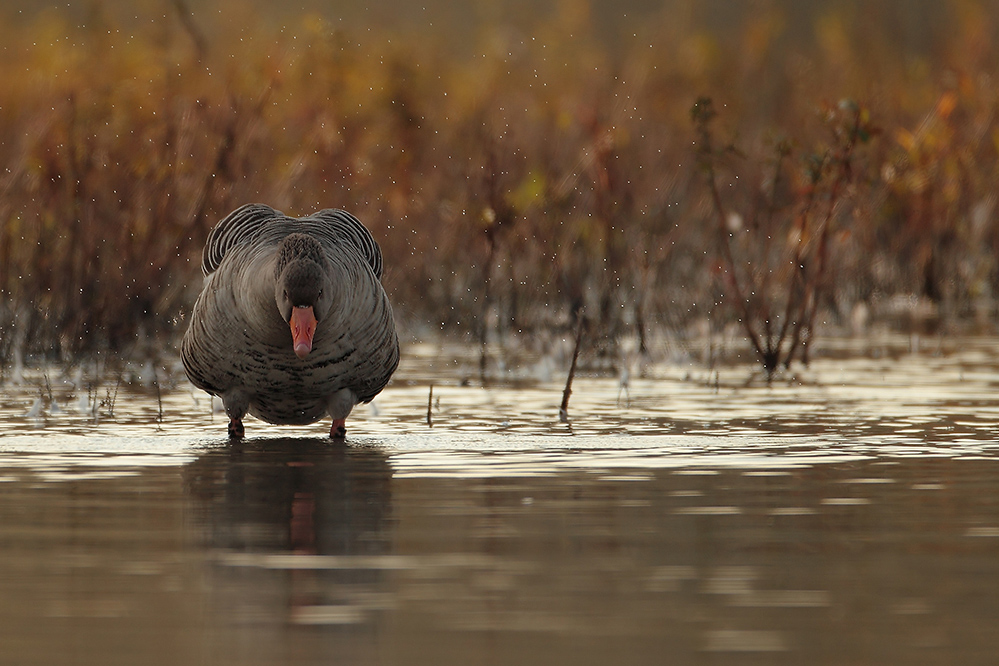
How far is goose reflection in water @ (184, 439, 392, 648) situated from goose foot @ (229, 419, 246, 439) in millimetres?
155

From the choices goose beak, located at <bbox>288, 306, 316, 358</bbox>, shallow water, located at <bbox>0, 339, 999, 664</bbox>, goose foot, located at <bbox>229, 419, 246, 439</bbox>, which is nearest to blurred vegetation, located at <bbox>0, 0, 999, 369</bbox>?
shallow water, located at <bbox>0, 339, 999, 664</bbox>

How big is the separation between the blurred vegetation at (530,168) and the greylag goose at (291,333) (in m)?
3.74

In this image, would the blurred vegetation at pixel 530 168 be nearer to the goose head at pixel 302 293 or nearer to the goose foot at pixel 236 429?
the goose foot at pixel 236 429

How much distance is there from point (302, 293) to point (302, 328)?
0.16 metres

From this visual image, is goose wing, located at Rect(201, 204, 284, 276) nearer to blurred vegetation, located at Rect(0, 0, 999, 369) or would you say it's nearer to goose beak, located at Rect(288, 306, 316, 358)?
goose beak, located at Rect(288, 306, 316, 358)

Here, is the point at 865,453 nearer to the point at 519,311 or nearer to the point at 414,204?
the point at 519,311

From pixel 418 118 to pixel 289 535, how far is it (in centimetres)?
1207

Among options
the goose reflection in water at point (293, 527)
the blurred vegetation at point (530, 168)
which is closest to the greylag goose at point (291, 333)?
the goose reflection in water at point (293, 527)

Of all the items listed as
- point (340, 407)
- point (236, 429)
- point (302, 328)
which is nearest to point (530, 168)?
point (236, 429)

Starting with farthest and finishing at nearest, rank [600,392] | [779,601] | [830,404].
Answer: [600,392] → [830,404] → [779,601]

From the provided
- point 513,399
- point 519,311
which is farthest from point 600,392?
point 519,311

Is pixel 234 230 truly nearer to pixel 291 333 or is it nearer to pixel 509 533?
pixel 291 333

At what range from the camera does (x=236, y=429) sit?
8.50 m

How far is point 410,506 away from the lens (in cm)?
641
